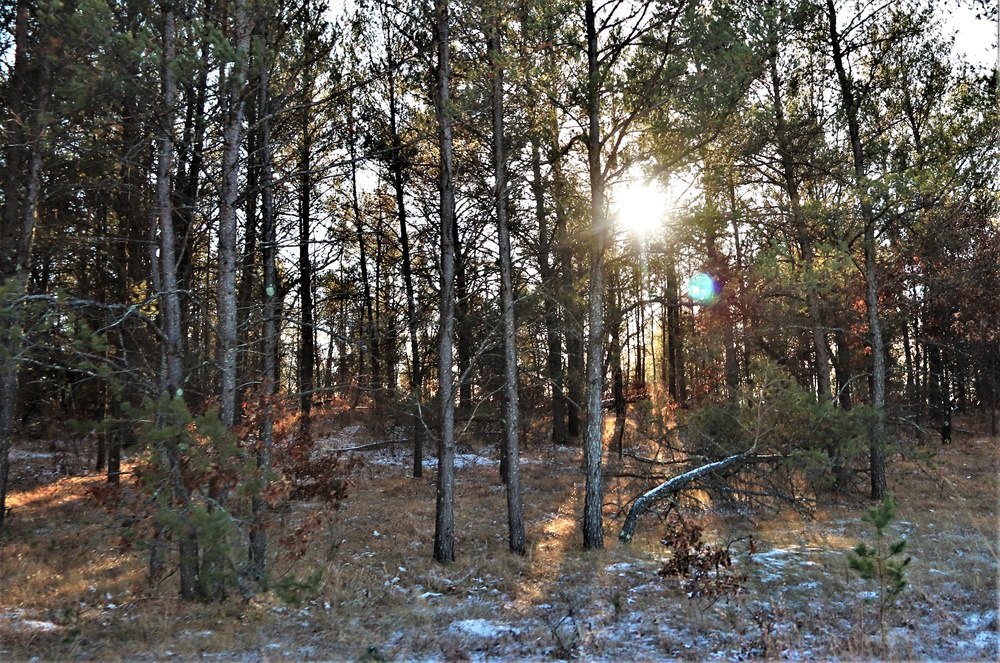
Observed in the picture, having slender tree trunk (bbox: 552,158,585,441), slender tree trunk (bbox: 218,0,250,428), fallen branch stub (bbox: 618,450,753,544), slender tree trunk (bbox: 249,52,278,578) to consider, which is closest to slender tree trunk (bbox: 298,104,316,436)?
slender tree trunk (bbox: 249,52,278,578)

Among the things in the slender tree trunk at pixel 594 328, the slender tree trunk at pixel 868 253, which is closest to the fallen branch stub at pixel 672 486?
the slender tree trunk at pixel 594 328

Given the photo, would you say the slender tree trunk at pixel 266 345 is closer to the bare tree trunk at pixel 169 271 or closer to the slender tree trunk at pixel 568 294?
the bare tree trunk at pixel 169 271

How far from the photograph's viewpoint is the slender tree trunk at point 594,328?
1056cm

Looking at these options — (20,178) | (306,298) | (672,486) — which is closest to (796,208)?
(672,486)

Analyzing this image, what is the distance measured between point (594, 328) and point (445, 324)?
259 cm

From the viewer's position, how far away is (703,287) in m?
16.0

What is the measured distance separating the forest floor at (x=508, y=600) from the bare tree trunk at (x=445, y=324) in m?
0.52

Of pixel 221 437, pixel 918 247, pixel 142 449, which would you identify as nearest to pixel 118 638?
pixel 142 449

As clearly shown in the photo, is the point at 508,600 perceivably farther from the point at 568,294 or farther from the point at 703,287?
the point at 703,287

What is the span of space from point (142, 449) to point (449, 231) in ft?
17.9

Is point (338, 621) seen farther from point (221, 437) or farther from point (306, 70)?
point (306, 70)

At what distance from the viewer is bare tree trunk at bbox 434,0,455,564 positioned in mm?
9859

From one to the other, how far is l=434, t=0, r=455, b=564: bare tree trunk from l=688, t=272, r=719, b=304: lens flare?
24.9 ft

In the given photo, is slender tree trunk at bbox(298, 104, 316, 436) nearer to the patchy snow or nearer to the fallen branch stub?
the fallen branch stub
